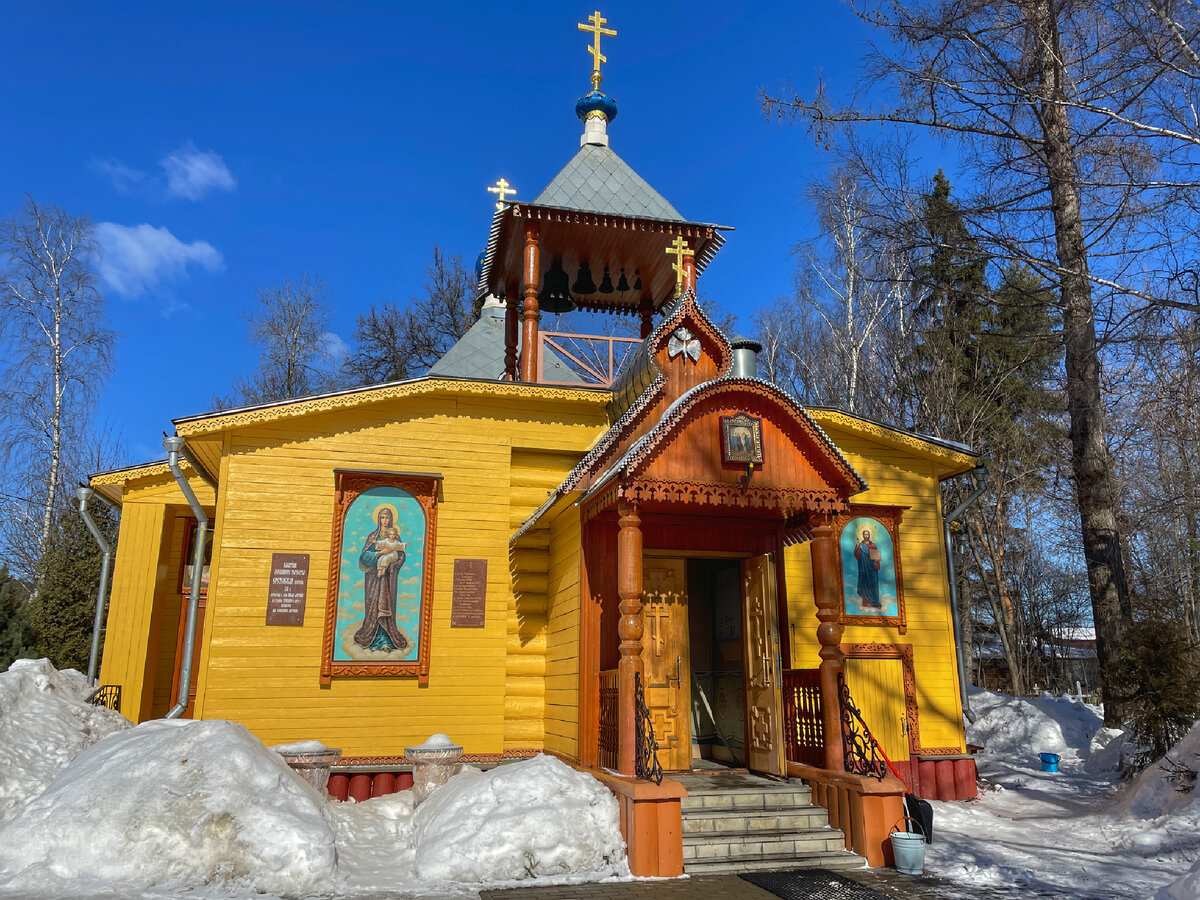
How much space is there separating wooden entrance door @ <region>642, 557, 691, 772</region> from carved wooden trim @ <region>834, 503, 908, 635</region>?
2.85 meters

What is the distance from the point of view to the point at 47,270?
74.6 feet

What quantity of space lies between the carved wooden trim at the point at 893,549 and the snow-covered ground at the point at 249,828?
17.4 feet

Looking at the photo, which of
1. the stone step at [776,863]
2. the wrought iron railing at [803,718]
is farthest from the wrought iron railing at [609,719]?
the wrought iron railing at [803,718]

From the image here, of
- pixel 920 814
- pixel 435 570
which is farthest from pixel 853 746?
pixel 435 570

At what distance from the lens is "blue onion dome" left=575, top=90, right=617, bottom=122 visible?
46.7ft

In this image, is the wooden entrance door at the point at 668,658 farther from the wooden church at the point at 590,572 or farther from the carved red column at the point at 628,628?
the carved red column at the point at 628,628

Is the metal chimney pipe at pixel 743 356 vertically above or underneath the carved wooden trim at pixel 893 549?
above

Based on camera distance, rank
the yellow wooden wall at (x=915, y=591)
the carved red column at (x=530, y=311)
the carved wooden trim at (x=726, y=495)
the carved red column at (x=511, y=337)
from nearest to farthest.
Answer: the carved wooden trim at (x=726, y=495), the yellow wooden wall at (x=915, y=591), the carved red column at (x=530, y=311), the carved red column at (x=511, y=337)

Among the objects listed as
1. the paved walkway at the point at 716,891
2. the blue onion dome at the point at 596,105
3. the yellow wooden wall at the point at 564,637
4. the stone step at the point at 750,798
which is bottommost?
the paved walkway at the point at 716,891

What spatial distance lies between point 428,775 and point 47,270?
21.3 meters

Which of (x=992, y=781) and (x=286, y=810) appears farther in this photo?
(x=992, y=781)

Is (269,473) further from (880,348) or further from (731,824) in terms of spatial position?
(880,348)

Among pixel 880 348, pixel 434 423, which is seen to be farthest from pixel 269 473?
pixel 880 348

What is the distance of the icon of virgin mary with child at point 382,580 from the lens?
32.4ft
